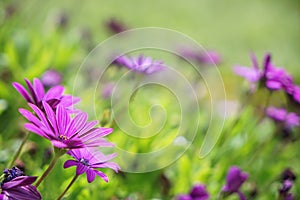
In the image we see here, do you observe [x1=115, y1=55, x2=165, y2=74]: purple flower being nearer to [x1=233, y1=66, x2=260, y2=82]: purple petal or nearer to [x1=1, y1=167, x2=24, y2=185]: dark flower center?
[x1=233, y1=66, x2=260, y2=82]: purple petal

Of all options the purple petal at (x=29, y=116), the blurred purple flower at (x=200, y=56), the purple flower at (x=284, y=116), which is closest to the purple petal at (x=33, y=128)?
the purple petal at (x=29, y=116)

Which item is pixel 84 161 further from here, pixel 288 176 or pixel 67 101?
pixel 288 176

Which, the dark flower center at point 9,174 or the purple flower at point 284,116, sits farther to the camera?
the purple flower at point 284,116

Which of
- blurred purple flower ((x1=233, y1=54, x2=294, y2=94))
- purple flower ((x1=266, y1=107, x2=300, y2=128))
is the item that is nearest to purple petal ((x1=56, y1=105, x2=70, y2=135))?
blurred purple flower ((x1=233, y1=54, x2=294, y2=94))

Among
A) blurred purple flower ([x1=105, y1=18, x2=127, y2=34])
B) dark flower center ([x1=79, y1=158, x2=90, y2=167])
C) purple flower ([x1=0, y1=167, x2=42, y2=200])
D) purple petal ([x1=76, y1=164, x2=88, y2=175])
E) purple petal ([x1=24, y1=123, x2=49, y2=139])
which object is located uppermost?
blurred purple flower ([x1=105, y1=18, x2=127, y2=34])

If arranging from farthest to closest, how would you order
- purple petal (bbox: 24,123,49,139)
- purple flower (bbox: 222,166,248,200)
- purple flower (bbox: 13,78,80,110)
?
purple flower (bbox: 222,166,248,200), purple flower (bbox: 13,78,80,110), purple petal (bbox: 24,123,49,139)

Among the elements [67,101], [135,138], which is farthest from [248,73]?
[67,101]

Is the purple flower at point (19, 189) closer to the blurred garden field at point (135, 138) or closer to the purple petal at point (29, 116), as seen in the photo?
the purple petal at point (29, 116)

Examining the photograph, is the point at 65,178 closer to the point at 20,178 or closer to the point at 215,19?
the point at 20,178
